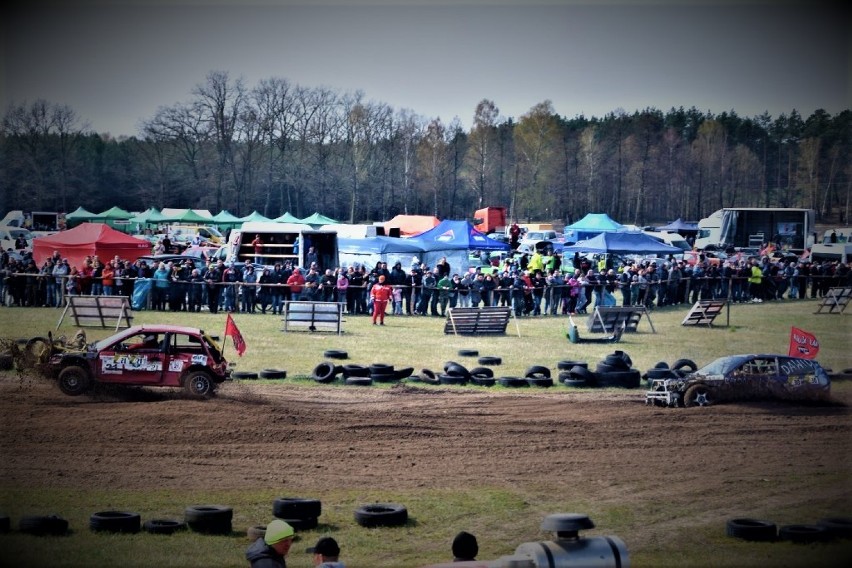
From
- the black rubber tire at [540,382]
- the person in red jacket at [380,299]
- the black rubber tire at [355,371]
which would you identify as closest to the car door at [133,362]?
the black rubber tire at [355,371]

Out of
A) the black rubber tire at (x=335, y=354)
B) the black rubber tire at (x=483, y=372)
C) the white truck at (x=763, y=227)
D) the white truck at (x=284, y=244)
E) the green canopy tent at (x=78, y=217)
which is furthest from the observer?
the white truck at (x=763, y=227)

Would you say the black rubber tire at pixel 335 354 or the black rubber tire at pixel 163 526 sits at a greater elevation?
the black rubber tire at pixel 335 354

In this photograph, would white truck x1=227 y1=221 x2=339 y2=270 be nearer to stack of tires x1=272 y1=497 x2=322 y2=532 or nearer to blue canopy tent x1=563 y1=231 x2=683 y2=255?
blue canopy tent x1=563 y1=231 x2=683 y2=255

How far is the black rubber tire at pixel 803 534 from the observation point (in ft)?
38.0

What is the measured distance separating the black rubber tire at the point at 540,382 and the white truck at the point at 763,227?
20.8m

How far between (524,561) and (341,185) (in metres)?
30.2

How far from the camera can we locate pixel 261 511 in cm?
1259

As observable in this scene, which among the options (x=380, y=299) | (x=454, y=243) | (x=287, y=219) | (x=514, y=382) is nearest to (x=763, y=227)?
(x=454, y=243)

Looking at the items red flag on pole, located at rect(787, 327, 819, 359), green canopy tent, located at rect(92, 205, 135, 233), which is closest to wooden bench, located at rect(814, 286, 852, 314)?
red flag on pole, located at rect(787, 327, 819, 359)

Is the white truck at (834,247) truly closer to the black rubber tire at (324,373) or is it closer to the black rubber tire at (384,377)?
the black rubber tire at (384,377)

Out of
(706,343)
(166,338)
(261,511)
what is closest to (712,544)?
(261,511)

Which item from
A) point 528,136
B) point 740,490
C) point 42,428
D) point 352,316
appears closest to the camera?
point 740,490

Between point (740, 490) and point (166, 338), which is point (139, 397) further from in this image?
point (740, 490)

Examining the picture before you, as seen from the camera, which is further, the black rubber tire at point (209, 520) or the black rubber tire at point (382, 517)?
the black rubber tire at point (382, 517)
